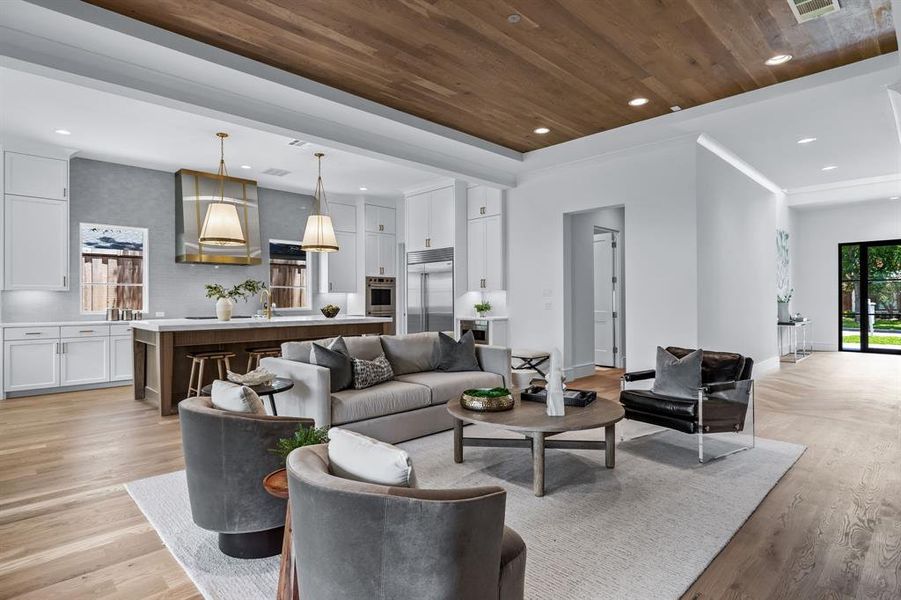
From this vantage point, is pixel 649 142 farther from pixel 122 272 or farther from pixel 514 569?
pixel 122 272

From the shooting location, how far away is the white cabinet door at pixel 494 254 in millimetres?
7375

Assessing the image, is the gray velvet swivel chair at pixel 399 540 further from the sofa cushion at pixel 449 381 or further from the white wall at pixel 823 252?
the white wall at pixel 823 252

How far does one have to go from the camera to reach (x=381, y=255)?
9383 mm

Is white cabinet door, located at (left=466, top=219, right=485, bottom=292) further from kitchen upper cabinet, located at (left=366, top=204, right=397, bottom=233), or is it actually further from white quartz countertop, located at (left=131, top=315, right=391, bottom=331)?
kitchen upper cabinet, located at (left=366, top=204, right=397, bottom=233)

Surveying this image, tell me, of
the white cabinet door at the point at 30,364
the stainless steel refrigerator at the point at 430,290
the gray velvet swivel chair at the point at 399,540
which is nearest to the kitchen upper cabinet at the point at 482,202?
the stainless steel refrigerator at the point at 430,290

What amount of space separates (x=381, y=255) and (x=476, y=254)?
94.4 inches

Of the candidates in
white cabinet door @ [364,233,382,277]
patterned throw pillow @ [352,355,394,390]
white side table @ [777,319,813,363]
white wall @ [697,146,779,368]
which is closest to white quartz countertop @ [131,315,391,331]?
patterned throw pillow @ [352,355,394,390]

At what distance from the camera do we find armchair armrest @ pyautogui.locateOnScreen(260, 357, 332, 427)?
355 centimetres

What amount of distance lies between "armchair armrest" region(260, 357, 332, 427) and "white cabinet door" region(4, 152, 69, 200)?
4513 millimetres

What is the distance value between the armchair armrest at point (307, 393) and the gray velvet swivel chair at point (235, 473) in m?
1.06

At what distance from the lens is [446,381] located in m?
4.35

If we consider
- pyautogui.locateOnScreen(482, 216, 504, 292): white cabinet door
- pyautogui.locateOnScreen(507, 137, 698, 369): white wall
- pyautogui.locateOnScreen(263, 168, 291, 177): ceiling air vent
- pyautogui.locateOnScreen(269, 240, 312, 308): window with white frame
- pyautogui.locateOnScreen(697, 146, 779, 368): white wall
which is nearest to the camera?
pyautogui.locateOnScreen(507, 137, 698, 369): white wall

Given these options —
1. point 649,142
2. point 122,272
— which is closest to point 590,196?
point 649,142

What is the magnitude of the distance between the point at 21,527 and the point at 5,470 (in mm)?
1187
